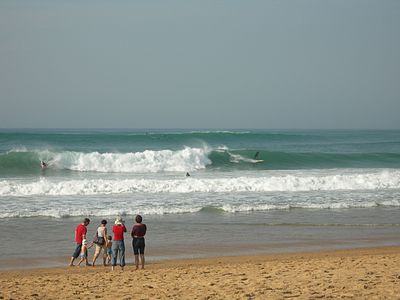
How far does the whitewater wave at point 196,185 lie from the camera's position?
74.7 ft

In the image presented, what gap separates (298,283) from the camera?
9.88 metres

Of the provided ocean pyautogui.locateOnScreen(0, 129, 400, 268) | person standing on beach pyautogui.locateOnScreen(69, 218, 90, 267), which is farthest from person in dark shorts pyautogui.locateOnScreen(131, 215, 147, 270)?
person standing on beach pyautogui.locateOnScreen(69, 218, 90, 267)

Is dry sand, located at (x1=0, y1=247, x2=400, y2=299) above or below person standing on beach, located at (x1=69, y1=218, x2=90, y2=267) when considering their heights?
below

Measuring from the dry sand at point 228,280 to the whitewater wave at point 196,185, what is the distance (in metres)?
10.7

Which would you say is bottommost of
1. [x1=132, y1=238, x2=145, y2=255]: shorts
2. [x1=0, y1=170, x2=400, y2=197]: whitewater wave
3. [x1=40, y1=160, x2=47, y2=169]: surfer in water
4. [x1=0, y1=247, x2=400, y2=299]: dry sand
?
[x1=0, y1=247, x2=400, y2=299]: dry sand

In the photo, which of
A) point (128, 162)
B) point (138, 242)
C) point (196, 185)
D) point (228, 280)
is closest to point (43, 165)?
point (128, 162)

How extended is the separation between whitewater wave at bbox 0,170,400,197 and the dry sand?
1073 centimetres

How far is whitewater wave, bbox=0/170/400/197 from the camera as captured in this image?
74.7 feet

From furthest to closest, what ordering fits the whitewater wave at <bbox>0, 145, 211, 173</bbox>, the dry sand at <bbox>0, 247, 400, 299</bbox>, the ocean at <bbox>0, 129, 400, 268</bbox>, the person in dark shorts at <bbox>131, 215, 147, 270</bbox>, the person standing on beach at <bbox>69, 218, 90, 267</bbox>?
the whitewater wave at <bbox>0, 145, 211, 173</bbox> → the ocean at <bbox>0, 129, 400, 268</bbox> → the person standing on beach at <bbox>69, 218, 90, 267</bbox> → the person in dark shorts at <bbox>131, 215, 147, 270</bbox> → the dry sand at <bbox>0, 247, 400, 299</bbox>

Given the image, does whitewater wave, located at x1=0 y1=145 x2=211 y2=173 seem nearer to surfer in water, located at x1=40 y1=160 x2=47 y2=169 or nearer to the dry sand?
surfer in water, located at x1=40 y1=160 x2=47 y2=169

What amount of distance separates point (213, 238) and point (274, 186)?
1001 cm

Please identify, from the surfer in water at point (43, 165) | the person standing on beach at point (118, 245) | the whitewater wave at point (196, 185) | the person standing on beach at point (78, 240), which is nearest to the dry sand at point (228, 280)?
the person standing on beach at point (118, 245)

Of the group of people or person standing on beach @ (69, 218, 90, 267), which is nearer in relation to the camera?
the group of people

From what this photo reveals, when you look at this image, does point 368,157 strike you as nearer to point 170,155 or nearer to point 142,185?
point 170,155
